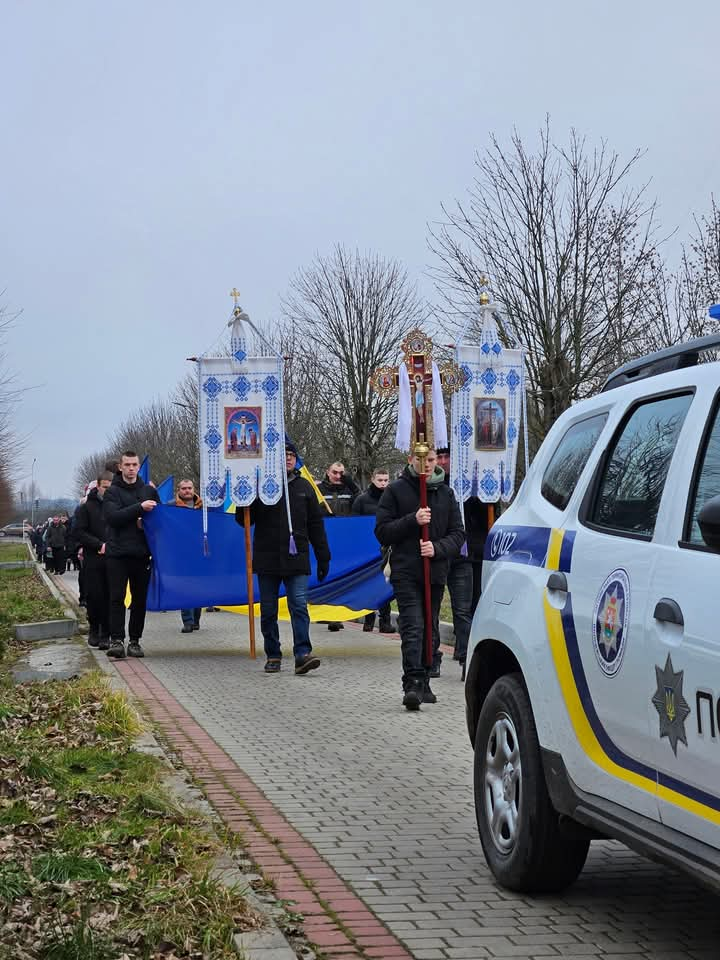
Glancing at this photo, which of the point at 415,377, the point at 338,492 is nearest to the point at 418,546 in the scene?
the point at 415,377

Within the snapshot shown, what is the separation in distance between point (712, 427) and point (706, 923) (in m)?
1.96

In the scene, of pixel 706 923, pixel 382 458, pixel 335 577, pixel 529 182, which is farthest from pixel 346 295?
pixel 706 923

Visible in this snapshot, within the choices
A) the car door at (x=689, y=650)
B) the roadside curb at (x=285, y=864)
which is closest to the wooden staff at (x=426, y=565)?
the roadside curb at (x=285, y=864)

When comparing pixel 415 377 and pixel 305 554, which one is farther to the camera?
pixel 305 554

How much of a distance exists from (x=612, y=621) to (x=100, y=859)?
2.34m

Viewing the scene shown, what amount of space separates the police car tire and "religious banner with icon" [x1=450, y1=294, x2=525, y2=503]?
350 inches

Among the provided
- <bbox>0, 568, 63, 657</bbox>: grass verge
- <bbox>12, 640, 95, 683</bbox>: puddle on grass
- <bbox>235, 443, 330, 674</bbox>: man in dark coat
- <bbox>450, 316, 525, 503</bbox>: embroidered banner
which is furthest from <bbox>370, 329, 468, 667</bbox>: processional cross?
<bbox>0, 568, 63, 657</bbox>: grass verge

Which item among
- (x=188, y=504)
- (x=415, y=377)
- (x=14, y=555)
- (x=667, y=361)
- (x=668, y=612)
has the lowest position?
(x=14, y=555)

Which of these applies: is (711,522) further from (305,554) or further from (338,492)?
(338,492)

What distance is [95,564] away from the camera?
15.8 m

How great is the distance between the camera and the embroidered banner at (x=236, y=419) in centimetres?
1502

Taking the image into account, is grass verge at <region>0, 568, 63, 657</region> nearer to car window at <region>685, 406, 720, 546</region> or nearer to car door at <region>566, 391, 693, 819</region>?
car door at <region>566, 391, 693, 819</region>

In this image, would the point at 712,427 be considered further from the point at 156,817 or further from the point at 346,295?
the point at 346,295

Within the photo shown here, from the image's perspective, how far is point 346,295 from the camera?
47719 millimetres
